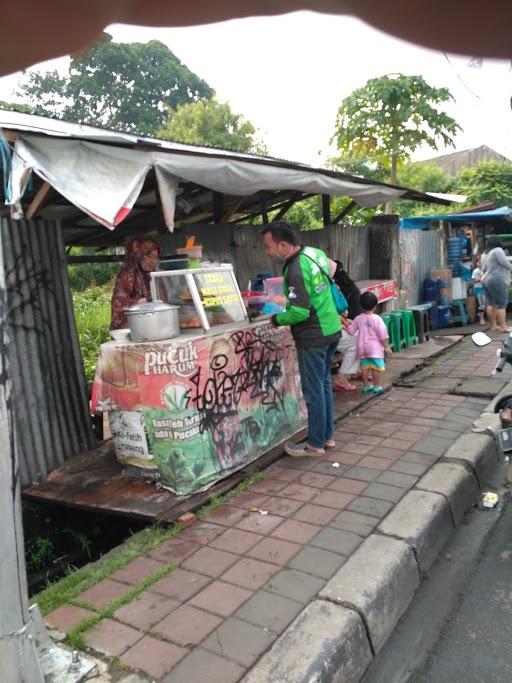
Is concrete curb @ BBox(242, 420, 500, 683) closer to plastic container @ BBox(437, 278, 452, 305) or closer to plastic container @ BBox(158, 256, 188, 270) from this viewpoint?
plastic container @ BBox(158, 256, 188, 270)

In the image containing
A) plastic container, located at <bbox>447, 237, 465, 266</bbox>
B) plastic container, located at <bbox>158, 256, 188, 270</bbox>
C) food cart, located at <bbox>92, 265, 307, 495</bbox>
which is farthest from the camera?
plastic container, located at <bbox>447, 237, 465, 266</bbox>

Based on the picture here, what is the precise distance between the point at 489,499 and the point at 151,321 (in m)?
2.84

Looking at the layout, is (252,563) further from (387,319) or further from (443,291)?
(443,291)

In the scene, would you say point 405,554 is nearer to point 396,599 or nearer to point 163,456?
point 396,599

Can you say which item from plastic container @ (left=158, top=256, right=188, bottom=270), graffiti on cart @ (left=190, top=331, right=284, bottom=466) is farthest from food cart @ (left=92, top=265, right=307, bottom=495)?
plastic container @ (left=158, top=256, right=188, bottom=270)

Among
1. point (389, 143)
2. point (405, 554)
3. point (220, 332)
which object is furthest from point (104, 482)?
point (389, 143)

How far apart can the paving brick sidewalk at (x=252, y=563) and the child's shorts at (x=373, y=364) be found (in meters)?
1.43

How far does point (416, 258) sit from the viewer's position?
11.1 m

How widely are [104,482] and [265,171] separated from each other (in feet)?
9.43

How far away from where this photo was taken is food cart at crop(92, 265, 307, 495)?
153 inches

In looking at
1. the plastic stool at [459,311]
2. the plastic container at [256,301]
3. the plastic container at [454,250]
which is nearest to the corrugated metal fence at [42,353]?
the plastic container at [256,301]

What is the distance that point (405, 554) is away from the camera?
314cm

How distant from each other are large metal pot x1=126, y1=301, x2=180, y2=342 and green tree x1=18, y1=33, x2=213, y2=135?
5.34 feet

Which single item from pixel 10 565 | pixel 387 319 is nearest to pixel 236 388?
pixel 10 565
